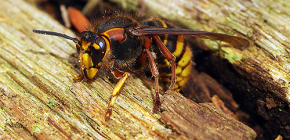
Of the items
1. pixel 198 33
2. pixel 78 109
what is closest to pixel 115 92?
pixel 78 109

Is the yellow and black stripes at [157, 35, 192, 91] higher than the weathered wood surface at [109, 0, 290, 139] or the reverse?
the reverse

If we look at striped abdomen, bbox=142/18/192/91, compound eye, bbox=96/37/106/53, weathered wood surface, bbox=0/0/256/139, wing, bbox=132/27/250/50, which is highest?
wing, bbox=132/27/250/50

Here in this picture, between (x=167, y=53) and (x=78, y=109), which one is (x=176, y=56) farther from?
(x=78, y=109)

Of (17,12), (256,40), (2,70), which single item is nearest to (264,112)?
(256,40)

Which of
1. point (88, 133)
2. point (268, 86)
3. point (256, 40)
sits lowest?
point (88, 133)

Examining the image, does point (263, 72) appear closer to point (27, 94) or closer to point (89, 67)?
point (89, 67)

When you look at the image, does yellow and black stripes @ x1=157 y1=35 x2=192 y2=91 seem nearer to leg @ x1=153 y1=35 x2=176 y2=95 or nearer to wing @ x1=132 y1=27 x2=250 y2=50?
leg @ x1=153 y1=35 x2=176 y2=95

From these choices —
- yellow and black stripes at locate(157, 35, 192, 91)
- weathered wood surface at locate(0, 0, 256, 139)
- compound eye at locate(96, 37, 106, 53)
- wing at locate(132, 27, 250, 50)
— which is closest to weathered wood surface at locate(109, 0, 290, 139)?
wing at locate(132, 27, 250, 50)
